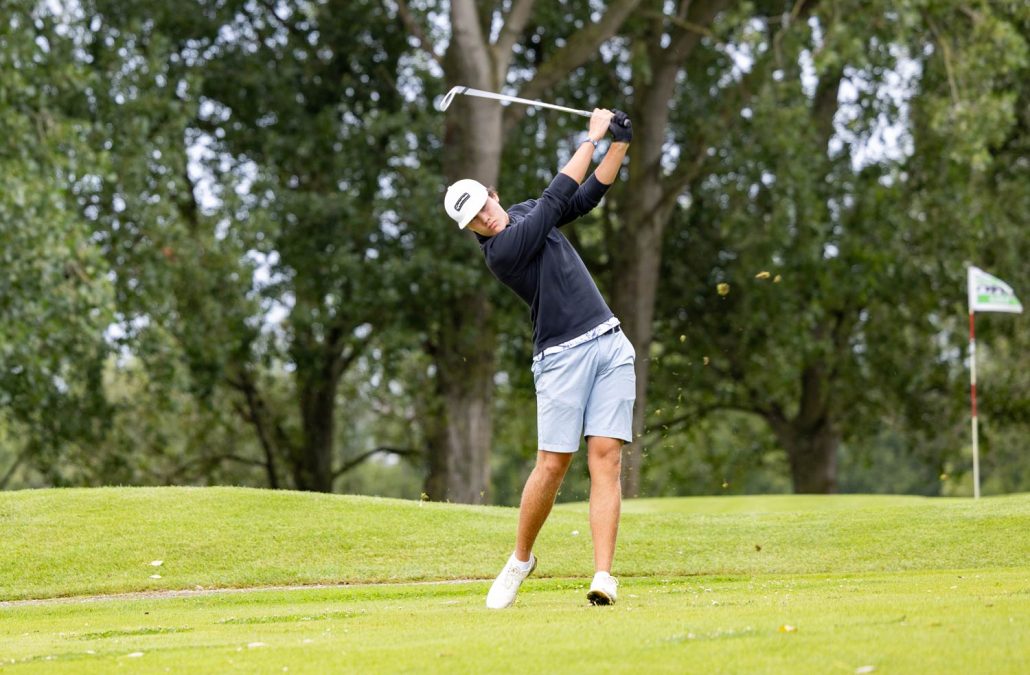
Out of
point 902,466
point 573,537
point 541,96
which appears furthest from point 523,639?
point 902,466

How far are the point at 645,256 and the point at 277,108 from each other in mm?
6957

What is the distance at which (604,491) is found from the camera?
756cm

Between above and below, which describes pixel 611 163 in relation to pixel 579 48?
below

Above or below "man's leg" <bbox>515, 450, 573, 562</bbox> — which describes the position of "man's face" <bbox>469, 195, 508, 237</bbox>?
above

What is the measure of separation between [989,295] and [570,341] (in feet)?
49.6

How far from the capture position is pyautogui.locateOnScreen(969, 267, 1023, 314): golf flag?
20.6 meters

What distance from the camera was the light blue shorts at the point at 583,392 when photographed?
297 inches

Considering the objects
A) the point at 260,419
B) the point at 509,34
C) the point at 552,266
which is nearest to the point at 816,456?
the point at 260,419

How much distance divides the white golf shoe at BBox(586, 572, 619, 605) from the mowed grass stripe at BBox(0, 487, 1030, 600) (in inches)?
138

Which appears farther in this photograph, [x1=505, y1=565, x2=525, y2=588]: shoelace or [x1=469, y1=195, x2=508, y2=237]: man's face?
[x1=505, y1=565, x2=525, y2=588]: shoelace

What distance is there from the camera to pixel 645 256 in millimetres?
26750

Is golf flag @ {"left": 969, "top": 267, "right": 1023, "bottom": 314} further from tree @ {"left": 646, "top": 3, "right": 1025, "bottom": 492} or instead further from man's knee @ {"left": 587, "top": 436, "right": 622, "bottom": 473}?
man's knee @ {"left": 587, "top": 436, "right": 622, "bottom": 473}

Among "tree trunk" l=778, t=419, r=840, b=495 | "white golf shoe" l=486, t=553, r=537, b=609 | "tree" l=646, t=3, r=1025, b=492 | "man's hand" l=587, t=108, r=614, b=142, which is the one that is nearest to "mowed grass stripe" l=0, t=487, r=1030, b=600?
"white golf shoe" l=486, t=553, r=537, b=609

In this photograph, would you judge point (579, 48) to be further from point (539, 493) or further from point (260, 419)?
point (539, 493)
